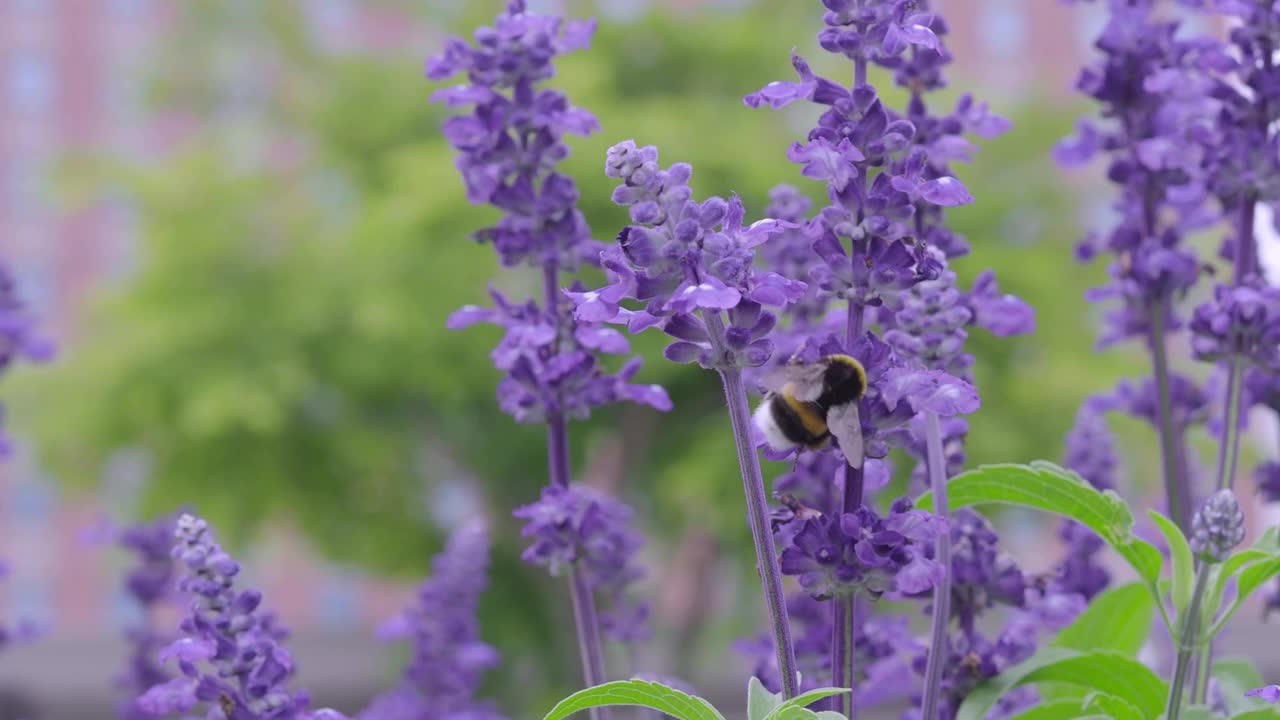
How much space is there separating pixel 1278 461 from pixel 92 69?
114 ft

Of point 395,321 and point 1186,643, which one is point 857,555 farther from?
point 395,321

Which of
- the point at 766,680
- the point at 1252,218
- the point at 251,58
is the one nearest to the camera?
the point at 766,680

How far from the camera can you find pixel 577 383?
1.64m

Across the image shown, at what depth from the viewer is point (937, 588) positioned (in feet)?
4.26

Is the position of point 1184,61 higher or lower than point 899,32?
higher

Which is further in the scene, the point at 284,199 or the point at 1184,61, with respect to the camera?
the point at 284,199

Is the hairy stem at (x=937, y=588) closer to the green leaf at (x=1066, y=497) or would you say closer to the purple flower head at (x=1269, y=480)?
the green leaf at (x=1066, y=497)

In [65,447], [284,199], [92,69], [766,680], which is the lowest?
[766,680]

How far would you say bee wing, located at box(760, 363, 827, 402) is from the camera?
4.14ft

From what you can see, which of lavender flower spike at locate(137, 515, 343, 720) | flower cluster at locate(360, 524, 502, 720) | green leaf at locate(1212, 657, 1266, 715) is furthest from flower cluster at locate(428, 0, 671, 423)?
green leaf at locate(1212, 657, 1266, 715)

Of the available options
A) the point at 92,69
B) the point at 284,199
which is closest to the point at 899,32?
the point at 284,199

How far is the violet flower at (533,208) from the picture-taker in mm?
1634

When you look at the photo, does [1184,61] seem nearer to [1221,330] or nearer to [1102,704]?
[1221,330]

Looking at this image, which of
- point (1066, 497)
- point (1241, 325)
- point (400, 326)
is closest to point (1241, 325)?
point (1241, 325)
